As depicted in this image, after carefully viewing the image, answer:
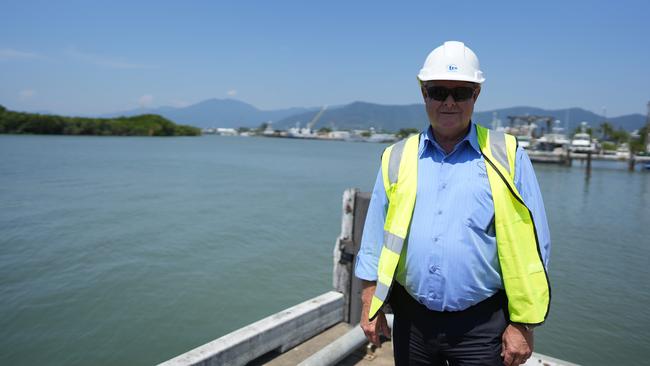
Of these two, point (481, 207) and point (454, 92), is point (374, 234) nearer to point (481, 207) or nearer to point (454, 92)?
point (481, 207)

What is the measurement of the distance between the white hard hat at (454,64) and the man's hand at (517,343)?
112cm

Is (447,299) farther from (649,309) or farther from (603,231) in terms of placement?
(603,231)

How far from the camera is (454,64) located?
82.4 inches

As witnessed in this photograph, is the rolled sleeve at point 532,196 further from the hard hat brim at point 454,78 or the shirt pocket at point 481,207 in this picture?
the hard hat brim at point 454,78

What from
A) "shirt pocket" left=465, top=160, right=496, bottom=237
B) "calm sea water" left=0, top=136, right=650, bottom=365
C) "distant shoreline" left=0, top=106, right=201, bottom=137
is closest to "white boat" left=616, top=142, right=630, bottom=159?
"calm sea water" left=0, top=136, right=650, bottom=365

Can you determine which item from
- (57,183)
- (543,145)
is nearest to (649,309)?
(57,183)

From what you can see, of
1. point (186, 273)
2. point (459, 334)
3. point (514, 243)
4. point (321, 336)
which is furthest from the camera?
point (186, 273)

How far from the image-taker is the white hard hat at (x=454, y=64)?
2.09 m

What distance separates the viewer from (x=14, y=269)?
970cm

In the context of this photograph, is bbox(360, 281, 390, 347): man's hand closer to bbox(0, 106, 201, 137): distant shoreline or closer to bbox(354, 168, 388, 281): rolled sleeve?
bbox(354, 168, 388, 281): rolled sleeve

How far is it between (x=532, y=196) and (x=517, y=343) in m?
0.64

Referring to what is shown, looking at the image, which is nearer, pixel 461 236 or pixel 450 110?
pixel 461 236

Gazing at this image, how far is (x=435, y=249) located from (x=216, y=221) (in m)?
14.3

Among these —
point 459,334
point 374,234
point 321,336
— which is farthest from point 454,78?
point 321,336
